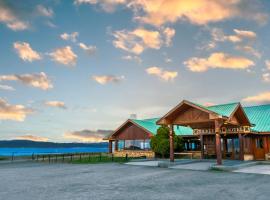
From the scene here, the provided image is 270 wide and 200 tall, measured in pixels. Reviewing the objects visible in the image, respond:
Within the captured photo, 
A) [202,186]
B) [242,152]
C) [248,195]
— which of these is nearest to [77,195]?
[202,186]

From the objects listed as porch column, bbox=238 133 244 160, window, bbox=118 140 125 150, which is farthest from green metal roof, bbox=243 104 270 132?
window, bbox=118 140 125 150

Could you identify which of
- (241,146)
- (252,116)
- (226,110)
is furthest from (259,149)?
(226,110)

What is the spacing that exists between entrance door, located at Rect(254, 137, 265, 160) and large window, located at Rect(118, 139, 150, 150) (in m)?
14.3

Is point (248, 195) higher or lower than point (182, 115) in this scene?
lower

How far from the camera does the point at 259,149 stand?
29.9 meters

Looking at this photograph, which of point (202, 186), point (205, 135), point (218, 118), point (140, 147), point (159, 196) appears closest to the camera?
point (159, 196)

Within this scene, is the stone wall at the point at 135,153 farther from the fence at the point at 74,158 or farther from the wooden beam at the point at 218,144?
the wooden beam at the point at 218,144

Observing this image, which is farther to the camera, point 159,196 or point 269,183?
point 269,183

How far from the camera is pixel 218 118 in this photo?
21641mm

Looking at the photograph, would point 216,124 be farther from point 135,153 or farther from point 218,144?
point 135,153

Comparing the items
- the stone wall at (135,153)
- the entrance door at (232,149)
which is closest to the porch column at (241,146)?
the entrance door at (232,149)

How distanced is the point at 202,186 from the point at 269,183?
154 inches

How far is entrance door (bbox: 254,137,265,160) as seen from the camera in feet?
97.3

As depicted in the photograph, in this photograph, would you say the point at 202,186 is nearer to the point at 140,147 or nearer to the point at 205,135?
the point at 205,135
